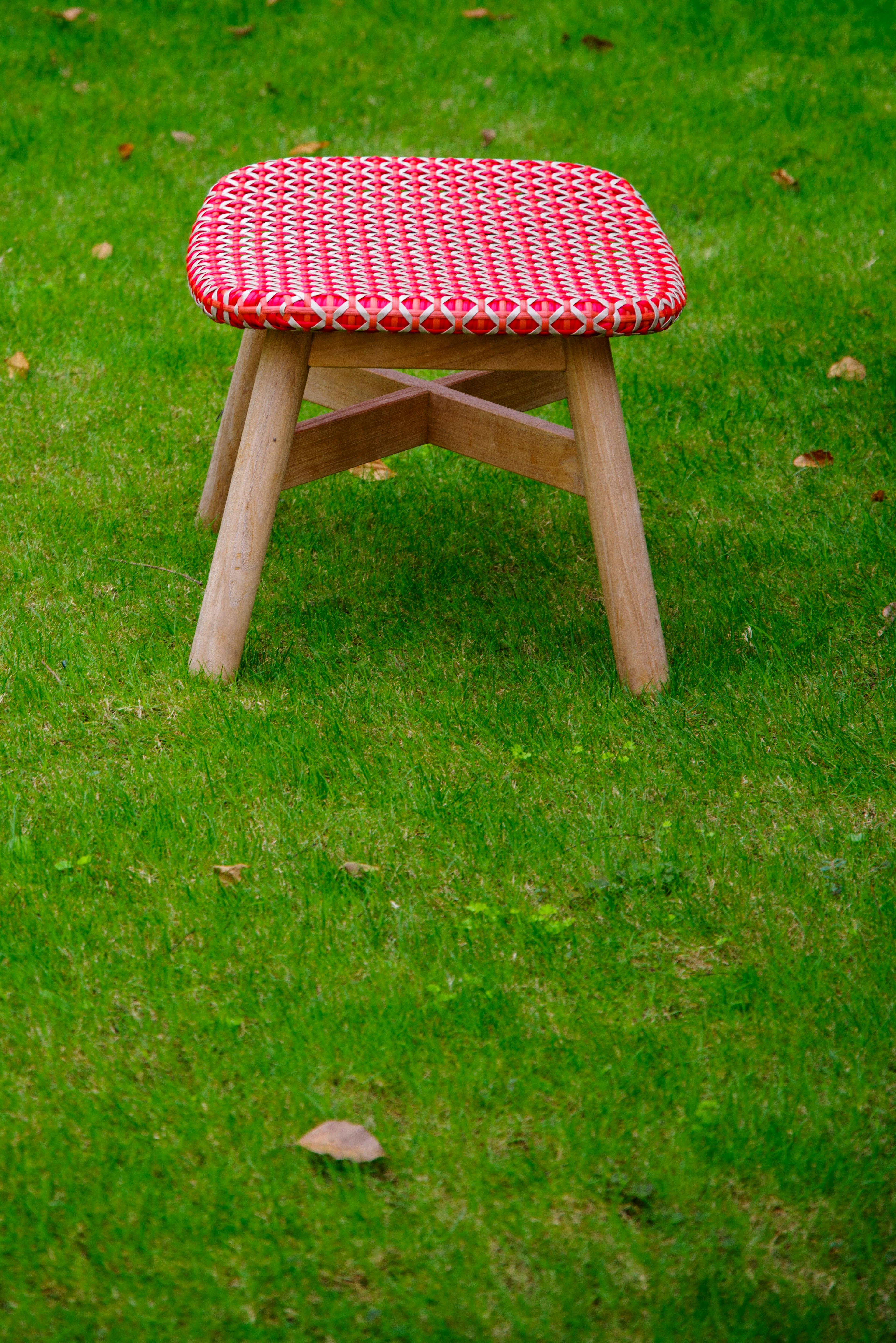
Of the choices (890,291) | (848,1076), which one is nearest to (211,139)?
(890,291)

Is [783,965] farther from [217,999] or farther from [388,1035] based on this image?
[217,999]

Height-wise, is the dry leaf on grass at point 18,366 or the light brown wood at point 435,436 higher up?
the light brown wood at point 435,436

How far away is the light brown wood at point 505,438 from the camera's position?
2422 millimetres

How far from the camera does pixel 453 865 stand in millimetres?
2043

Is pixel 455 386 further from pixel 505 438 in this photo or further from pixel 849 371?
pixel 849 371

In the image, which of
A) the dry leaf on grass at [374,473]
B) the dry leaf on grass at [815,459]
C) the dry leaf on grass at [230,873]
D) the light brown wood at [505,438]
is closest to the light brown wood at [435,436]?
the light brown wood at [505,438]

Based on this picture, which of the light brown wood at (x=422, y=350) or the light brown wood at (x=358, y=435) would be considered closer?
the light brown wood at (x=422, y=350)

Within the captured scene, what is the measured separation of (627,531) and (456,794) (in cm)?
56

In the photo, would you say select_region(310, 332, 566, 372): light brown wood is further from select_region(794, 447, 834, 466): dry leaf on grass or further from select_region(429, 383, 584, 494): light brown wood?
select_region(794, 447, 834, 466): dry leaf on grass

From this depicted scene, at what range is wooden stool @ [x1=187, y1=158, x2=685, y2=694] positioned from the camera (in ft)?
7.07

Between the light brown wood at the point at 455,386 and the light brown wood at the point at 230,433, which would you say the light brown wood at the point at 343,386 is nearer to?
the light brown wood at the point at 455,386

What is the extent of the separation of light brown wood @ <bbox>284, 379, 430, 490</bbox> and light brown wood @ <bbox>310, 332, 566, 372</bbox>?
18cm

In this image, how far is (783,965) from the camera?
1.86 meters

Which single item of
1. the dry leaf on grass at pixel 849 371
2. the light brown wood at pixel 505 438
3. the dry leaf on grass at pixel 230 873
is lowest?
the dry leaf on grass at pixel 230 873
